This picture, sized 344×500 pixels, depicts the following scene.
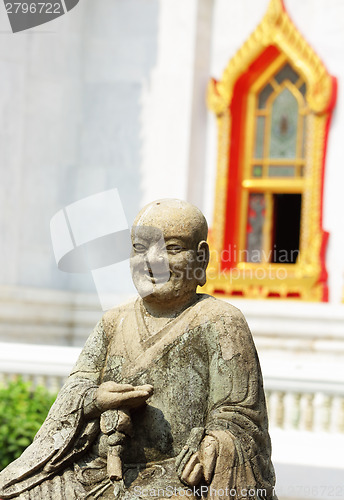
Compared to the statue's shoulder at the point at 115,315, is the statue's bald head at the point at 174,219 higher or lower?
higher

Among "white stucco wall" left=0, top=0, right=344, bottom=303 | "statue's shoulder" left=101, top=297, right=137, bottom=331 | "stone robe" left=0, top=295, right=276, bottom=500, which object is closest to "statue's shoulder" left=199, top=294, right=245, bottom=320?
"stone robe" left=0, top=295, right=276, bottom=500

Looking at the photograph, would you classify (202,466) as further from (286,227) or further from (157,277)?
(286,227)

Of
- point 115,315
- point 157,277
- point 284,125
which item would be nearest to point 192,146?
point 284,125

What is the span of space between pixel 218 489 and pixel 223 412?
294 millimetres

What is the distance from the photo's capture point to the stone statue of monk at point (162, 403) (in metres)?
3.02

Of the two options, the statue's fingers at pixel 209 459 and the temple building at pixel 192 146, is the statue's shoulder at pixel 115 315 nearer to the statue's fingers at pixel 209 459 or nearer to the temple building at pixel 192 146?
the statue's fingers at pixel 209 459

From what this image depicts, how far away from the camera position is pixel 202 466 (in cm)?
296

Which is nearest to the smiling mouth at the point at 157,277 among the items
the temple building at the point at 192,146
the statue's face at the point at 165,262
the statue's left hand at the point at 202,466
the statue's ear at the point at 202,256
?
the statue's face at the point at 165,262

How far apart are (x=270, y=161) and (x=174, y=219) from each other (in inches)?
224

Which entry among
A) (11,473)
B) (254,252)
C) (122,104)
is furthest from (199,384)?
(122,104)

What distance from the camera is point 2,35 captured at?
28.3ft

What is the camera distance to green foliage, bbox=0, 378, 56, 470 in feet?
18.4

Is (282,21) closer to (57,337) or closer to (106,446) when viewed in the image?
(57,337)

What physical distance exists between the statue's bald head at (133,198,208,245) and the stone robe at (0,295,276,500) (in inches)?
12.2
